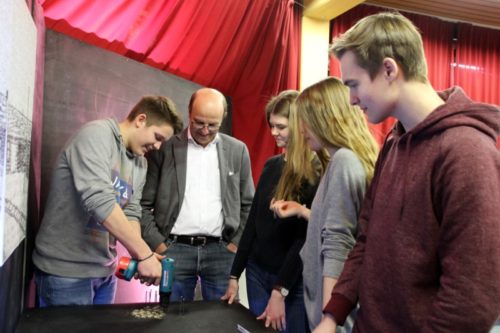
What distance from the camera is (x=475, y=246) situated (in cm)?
67

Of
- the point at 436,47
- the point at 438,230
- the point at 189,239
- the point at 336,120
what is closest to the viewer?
the point at 438,230

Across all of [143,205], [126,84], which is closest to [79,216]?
[143,205]

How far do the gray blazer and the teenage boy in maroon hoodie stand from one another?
1053 millimetres

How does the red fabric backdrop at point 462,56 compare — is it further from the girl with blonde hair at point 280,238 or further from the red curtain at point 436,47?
the girl with blonde hair at point 280,238

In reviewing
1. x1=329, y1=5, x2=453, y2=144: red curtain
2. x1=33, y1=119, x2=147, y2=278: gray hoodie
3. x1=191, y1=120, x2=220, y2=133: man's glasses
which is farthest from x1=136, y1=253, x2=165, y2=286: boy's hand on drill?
x1=329, y1=5, x2=453, y2=144: red curtain

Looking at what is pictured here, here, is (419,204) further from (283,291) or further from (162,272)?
(162,272)

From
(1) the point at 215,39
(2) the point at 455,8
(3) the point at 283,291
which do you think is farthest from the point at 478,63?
(3) the point at 283,291

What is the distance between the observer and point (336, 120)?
1228mm

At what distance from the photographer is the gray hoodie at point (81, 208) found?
55.5 inches

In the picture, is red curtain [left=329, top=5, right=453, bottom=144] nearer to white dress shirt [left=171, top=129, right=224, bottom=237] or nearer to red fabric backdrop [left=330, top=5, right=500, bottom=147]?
red fabric backdrop [left=330, top=5, right=500, bottom=147]

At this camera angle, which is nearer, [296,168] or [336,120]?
[336,120]

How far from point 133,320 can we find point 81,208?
0.43 meters

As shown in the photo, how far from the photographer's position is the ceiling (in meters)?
3.79

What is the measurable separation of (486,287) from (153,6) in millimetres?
1902
